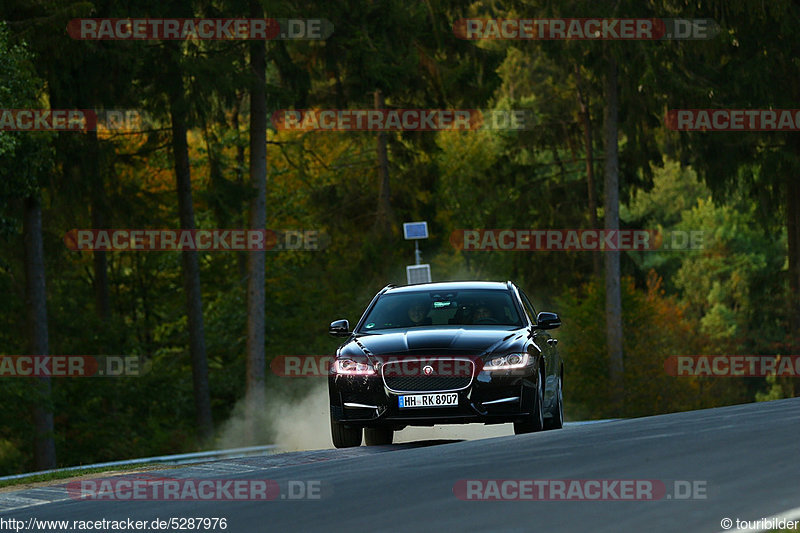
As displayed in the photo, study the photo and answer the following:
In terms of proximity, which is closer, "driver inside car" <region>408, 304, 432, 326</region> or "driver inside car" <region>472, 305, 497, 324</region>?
"driver inside car" <region>408, 304, 432, 326</region>

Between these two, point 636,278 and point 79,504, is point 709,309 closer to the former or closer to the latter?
point 636,278

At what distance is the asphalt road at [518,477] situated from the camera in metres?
8.76

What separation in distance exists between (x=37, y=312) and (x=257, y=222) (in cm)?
690

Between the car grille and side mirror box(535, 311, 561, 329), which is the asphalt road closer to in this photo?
the car grille

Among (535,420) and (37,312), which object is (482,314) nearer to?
(535,420)

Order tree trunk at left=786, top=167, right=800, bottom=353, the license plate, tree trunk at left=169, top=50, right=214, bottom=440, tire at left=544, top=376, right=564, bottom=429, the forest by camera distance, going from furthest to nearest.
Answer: tree trunk at left=786, top=167, right=800, bottom=353
tree trunk at left=169, top=50, right=214, bottom=440
the forest
tire at left=544, top=376, right=564, bottom=429
the license plate

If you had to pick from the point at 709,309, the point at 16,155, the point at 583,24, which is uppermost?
the point at 583,24

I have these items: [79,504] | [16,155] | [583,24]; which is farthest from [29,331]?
[79,504]

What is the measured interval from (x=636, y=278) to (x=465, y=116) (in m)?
9.43

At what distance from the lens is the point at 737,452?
1116 cm

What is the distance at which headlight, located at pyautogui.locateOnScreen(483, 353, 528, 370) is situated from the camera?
14.1m

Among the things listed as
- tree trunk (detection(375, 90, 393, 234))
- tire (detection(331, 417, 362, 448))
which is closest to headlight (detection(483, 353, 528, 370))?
tire (detection(331, 417, 362, 448))

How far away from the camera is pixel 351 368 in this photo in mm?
14375

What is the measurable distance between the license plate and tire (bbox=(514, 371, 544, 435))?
3.08ft
